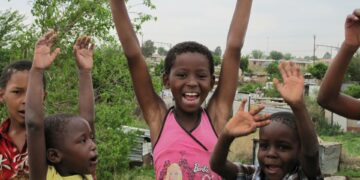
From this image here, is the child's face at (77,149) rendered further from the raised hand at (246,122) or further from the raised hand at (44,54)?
the raised hand at (246,122)

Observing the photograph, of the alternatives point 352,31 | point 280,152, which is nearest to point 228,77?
point 280,152

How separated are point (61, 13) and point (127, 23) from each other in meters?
3.86

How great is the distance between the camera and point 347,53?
2.36 metres

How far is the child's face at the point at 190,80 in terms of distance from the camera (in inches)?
97.0

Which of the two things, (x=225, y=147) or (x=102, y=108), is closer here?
(x=225, y=147)

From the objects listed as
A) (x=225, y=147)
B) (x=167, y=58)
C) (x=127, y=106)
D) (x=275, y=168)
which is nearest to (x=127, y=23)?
(x=167, y=58)

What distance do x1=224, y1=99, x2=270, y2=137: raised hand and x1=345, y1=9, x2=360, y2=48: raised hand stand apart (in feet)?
1.93

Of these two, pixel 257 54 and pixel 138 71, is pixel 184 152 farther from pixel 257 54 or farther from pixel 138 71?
pixel 257 54

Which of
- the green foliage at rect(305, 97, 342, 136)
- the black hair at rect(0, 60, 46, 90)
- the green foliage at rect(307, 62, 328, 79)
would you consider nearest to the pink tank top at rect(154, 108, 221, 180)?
the black hair at rect(0, 60, 46, 90)

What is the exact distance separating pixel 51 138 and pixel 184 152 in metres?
0.61

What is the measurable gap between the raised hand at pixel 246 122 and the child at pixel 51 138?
0.67 metres

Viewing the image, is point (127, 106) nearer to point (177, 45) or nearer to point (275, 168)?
point (177, 45)

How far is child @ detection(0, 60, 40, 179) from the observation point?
2422 mm

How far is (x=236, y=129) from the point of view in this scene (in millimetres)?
2104
